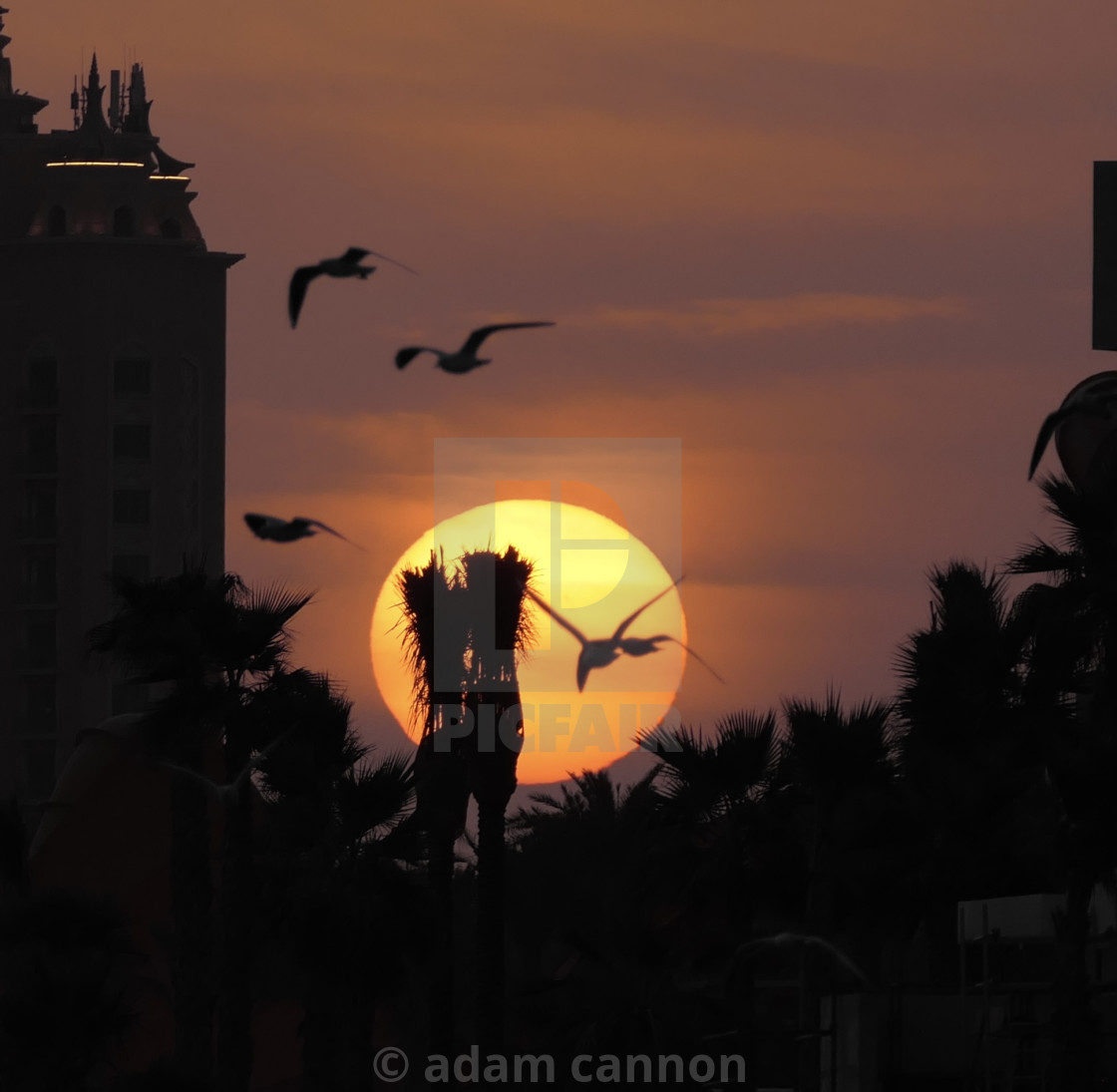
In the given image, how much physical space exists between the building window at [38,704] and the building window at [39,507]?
25.4 ft

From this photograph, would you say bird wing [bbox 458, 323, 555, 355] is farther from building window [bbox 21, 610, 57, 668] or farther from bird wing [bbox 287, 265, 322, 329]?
building window [bbox 21, 610, 57, 668]

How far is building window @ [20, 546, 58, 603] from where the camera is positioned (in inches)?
5354

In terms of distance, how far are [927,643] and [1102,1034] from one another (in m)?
6.46

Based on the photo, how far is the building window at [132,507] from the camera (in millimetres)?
136500

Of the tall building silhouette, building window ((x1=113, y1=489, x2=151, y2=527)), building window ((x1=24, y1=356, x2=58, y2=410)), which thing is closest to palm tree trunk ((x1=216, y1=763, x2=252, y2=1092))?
the tall building silhouette

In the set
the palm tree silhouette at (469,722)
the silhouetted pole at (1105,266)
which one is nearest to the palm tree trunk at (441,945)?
the palm tree silhouette at (469,722)

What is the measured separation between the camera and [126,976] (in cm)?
5919

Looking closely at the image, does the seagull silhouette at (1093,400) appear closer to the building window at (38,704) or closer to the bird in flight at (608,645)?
the bird in flight at (608,645)

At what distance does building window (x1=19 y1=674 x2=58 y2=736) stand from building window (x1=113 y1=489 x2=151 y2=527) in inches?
355

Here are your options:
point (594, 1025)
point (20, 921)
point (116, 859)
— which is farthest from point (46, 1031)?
point (116, 859)

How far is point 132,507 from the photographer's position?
13650cm

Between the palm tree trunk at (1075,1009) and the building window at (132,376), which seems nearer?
the palm tree trunk at (1075,1009)

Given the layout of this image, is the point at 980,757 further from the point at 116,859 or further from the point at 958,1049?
the point at 116,859

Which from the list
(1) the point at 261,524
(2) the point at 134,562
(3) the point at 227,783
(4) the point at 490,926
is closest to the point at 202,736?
(3) the point at 227,783
